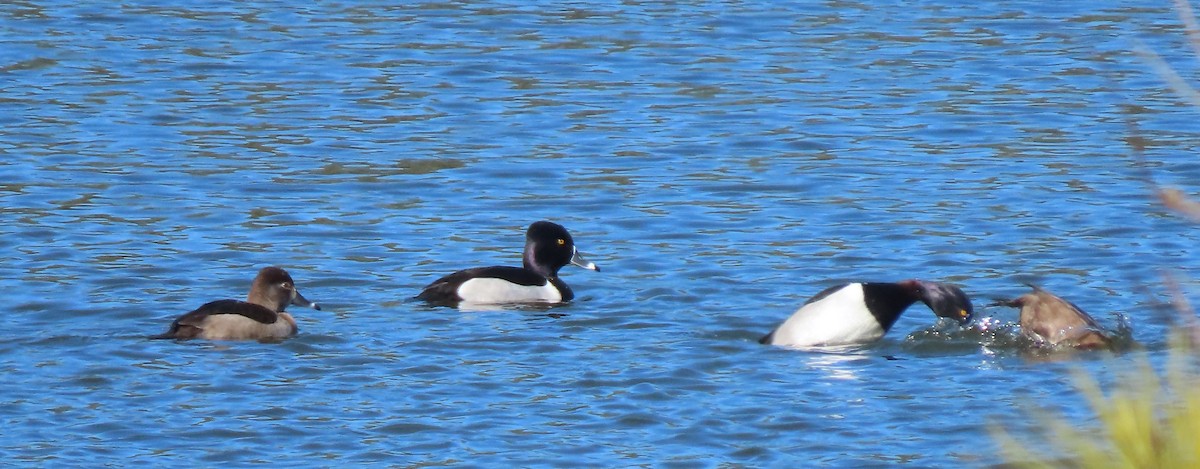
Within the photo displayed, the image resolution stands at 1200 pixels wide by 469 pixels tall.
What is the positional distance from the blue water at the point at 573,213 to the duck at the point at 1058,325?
157mm

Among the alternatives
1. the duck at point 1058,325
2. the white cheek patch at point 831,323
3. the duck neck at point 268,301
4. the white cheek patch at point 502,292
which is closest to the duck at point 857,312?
the white cheek patch at point 831,323

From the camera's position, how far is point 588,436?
8.55m

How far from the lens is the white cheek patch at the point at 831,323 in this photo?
10234mm

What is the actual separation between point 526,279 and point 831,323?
2.26 m

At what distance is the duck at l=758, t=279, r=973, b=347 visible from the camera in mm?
10258

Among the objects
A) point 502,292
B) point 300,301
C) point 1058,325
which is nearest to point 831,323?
point 1058,325

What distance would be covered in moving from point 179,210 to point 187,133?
3159 mm

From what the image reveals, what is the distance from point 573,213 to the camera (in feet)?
47.2

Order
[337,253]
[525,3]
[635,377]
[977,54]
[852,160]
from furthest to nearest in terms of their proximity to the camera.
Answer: [525,3] < [977,54] < [852,160] < [337,253] < [635,377]

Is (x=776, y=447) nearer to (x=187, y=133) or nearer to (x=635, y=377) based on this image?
(x=635, y=377)

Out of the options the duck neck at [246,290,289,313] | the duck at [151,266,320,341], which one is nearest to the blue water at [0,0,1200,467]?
the duck at [151,266,320,341]

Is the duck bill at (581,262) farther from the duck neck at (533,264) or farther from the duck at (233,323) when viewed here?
the duck at (233,323)

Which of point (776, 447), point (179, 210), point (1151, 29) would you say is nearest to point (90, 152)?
point (179, 210)

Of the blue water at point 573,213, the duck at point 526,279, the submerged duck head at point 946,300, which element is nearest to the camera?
the blue water at point 573,213
